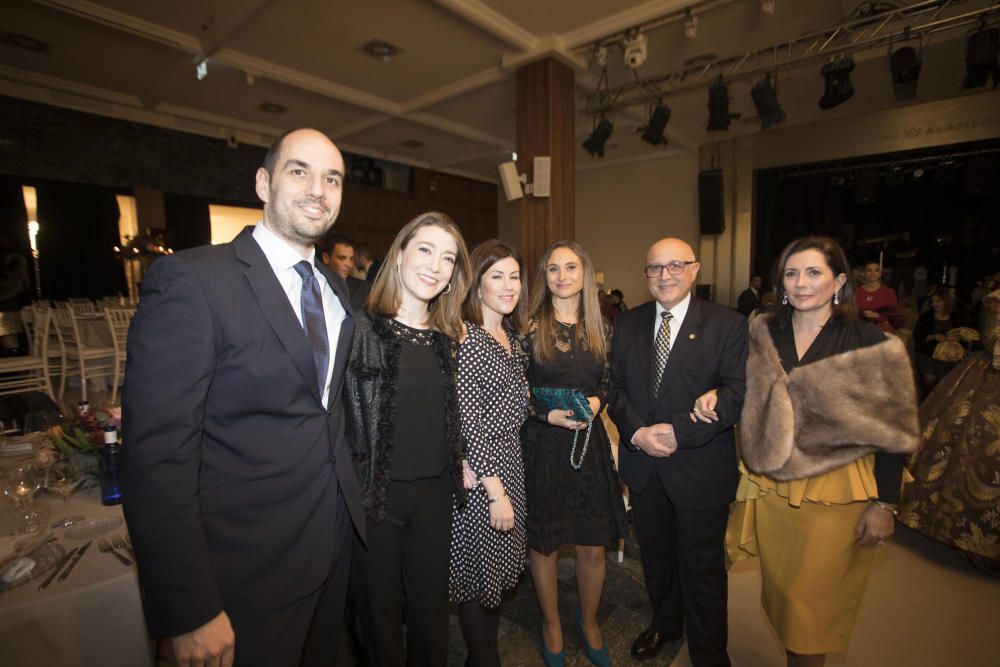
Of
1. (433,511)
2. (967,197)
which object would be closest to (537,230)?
(433,511)

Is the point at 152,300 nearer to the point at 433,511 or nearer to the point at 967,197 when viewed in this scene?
the point at 433,511

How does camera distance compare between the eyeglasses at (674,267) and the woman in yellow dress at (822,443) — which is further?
the eyeglasses at (674,267)

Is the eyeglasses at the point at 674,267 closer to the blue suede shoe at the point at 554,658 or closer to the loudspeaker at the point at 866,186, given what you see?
the blue suede shoe at the point at 554,658

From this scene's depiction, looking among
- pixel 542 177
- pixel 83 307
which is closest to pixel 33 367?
pixel 83 307

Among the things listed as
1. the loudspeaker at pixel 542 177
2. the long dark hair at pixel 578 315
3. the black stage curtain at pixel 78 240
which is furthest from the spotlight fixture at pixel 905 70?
the black stage curtain at pixel 78 240

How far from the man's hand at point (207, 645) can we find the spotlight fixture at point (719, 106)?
6.02 meters

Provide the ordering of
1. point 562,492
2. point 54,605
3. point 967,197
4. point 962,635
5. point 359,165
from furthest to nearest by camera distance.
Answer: point 359,165 < point 967,197 < point 962,635 < point 562,492 < point 54,605

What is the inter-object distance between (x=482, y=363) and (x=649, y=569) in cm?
134

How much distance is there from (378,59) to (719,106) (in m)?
4.01

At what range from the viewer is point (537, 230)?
5641 mm

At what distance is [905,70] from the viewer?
175 inches

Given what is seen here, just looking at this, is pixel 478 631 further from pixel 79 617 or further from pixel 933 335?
pixel 933 335

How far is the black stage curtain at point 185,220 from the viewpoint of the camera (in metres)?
8.05

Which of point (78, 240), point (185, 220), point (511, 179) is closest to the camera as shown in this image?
point (511, 179)
